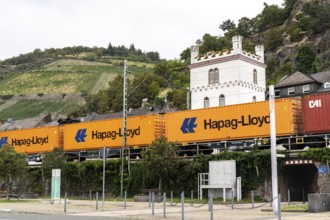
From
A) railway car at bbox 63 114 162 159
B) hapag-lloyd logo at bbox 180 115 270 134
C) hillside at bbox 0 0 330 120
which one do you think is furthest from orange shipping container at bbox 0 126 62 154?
hillside at bbox 0 0 330 120

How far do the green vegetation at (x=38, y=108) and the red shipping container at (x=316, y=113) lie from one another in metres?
80.5

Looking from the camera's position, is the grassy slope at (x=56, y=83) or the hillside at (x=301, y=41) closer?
the hillside at (x=301, y=41)

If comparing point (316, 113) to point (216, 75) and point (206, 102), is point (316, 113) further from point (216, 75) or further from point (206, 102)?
point (206, 102)

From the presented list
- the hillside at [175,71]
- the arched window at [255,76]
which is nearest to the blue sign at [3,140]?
the arched window at [255,76]

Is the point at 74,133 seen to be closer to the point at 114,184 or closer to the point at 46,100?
the point at 114,184

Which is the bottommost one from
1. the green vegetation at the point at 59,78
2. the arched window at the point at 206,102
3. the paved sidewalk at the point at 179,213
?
the paved sidewalk at the point at 179,213

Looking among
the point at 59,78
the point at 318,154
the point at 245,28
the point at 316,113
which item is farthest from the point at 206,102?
the point at 59,78

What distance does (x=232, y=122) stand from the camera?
32406 millimetres

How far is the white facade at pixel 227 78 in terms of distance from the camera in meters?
50.6

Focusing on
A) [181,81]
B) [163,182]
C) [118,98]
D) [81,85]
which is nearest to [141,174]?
[163,182]

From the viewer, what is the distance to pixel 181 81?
111 metres

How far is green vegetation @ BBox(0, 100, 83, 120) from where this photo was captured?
10575cm

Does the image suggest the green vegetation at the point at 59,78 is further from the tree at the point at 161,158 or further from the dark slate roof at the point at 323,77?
the tree at the point at 161,158

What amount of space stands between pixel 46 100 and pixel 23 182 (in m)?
75.2
